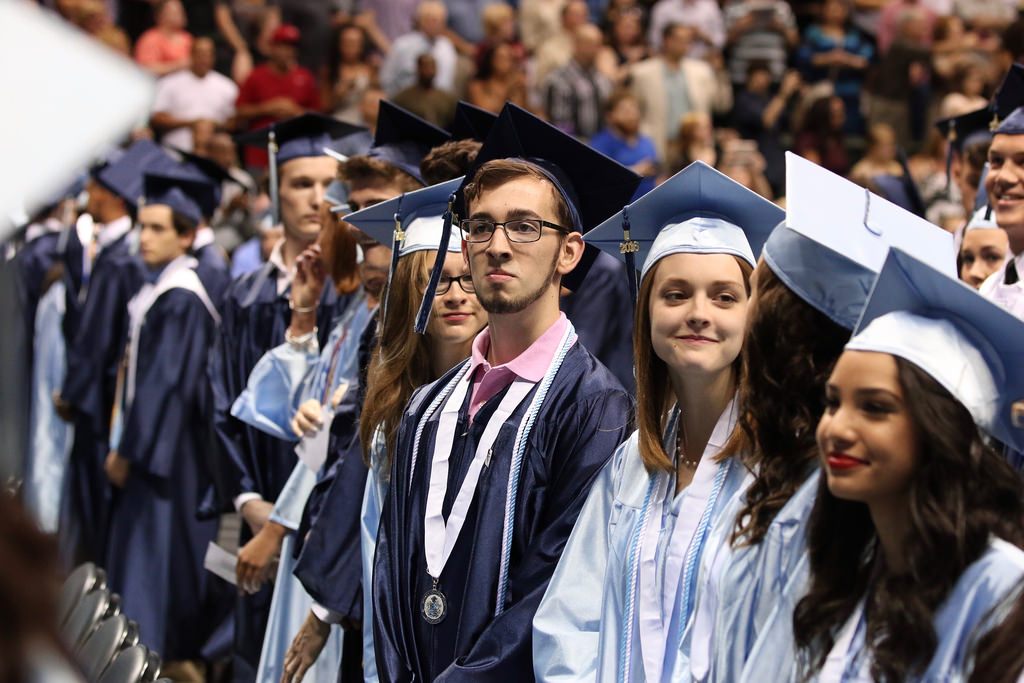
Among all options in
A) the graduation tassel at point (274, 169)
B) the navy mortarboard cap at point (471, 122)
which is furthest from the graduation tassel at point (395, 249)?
the graduation tassel at point (274, 169)

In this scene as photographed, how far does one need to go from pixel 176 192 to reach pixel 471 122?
317 centimetres

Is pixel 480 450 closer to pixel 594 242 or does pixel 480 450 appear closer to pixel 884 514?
pixel 594 242

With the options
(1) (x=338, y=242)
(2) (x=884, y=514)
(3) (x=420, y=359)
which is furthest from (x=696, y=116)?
(2) (x=884, y=514)

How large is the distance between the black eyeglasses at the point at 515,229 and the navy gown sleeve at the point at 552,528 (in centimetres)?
42

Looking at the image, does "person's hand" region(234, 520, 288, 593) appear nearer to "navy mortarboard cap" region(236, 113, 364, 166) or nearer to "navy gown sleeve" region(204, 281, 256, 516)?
"navy gown sleeve" region(204, 281, 256, 516)

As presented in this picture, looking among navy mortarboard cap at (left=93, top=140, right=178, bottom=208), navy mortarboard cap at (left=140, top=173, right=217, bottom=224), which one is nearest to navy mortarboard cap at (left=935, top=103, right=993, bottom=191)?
navy mortarboard cap at (left=140, top=173, right=217, bottom=224)

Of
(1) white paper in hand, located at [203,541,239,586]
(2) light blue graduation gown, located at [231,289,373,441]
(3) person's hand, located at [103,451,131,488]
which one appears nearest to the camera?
(2) light blue graduation gown, located at [231,289,373,441]

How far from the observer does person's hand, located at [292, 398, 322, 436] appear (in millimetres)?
4312

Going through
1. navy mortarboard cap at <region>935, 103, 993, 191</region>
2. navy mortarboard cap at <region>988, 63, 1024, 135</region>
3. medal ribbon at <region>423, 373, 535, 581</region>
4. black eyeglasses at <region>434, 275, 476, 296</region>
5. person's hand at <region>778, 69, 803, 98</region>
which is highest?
person's hand at <region>778, 69, 803, 98</region>

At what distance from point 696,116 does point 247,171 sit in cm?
404

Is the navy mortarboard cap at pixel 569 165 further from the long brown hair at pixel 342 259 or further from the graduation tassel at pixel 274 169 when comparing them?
the graduation tassel at pixel 274 169

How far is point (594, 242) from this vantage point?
313 cm

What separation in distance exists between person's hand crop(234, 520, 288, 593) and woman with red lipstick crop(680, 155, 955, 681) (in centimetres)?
226

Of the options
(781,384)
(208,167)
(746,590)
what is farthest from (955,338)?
(208,167)
